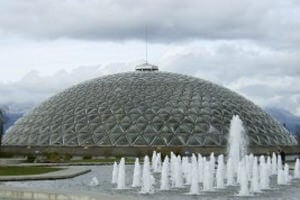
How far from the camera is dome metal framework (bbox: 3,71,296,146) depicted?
56094 mm

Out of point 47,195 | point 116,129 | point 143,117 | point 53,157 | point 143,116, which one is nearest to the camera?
point 47,195

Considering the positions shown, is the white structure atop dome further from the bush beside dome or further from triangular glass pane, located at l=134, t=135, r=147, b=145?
triangular glass pane, located at l=134, t=135, r=147, b=145

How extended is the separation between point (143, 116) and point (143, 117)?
157 mm

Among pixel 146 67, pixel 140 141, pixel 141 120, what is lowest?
pixel 140 141

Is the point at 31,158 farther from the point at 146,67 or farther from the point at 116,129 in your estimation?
the point at 146,67

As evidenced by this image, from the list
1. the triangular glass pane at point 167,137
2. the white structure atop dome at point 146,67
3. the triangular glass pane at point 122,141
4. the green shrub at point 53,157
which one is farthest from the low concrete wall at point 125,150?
the white structure atop dome at point 146,67

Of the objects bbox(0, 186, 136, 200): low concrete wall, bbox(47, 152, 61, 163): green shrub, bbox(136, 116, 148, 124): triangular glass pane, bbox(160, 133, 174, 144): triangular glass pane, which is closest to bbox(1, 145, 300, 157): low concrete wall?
bbox(160, 133, 174, 144): triangular glass pane

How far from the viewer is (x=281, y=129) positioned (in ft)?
216

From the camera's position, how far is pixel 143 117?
2275 inches

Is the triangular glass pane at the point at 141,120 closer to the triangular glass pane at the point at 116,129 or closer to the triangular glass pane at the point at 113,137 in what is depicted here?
the triangular glass pane at the point at 116,129

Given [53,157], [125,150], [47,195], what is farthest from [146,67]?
[47,195]

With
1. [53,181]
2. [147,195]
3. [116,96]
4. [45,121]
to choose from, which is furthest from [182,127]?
[147,195]

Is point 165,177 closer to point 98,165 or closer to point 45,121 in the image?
point 98,165

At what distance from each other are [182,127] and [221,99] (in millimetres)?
8737
